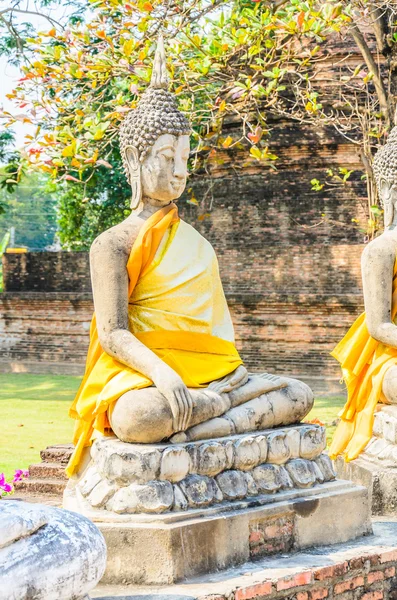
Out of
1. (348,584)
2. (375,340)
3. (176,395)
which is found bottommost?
(348,584)

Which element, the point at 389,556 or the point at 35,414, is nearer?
the point at 389,556

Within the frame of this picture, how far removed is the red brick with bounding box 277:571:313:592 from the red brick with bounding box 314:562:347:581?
4 centimetres

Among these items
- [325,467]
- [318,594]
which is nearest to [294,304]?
[325,467]

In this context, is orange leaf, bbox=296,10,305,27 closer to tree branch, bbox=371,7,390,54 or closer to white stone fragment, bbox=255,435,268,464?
tree branch, bbox=371,7,390,54

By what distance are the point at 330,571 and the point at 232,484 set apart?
499 millimetres

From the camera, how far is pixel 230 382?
13.1 ft

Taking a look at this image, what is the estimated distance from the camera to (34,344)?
16.8m

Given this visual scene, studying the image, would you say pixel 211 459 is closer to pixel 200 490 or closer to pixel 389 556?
pixel 200 490

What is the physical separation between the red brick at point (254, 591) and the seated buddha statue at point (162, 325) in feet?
2.05

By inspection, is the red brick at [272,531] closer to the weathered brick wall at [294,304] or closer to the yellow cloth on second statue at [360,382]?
the yellow cloth on second statue at [360,382]

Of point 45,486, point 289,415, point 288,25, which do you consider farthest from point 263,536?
point 288,25

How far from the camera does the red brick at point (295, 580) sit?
3.50 meters

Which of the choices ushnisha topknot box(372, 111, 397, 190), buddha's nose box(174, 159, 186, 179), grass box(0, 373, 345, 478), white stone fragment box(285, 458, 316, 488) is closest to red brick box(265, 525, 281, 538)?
white stone fragment box(285, 458, 316, 488)

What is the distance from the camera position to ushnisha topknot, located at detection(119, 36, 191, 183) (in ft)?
13.2
